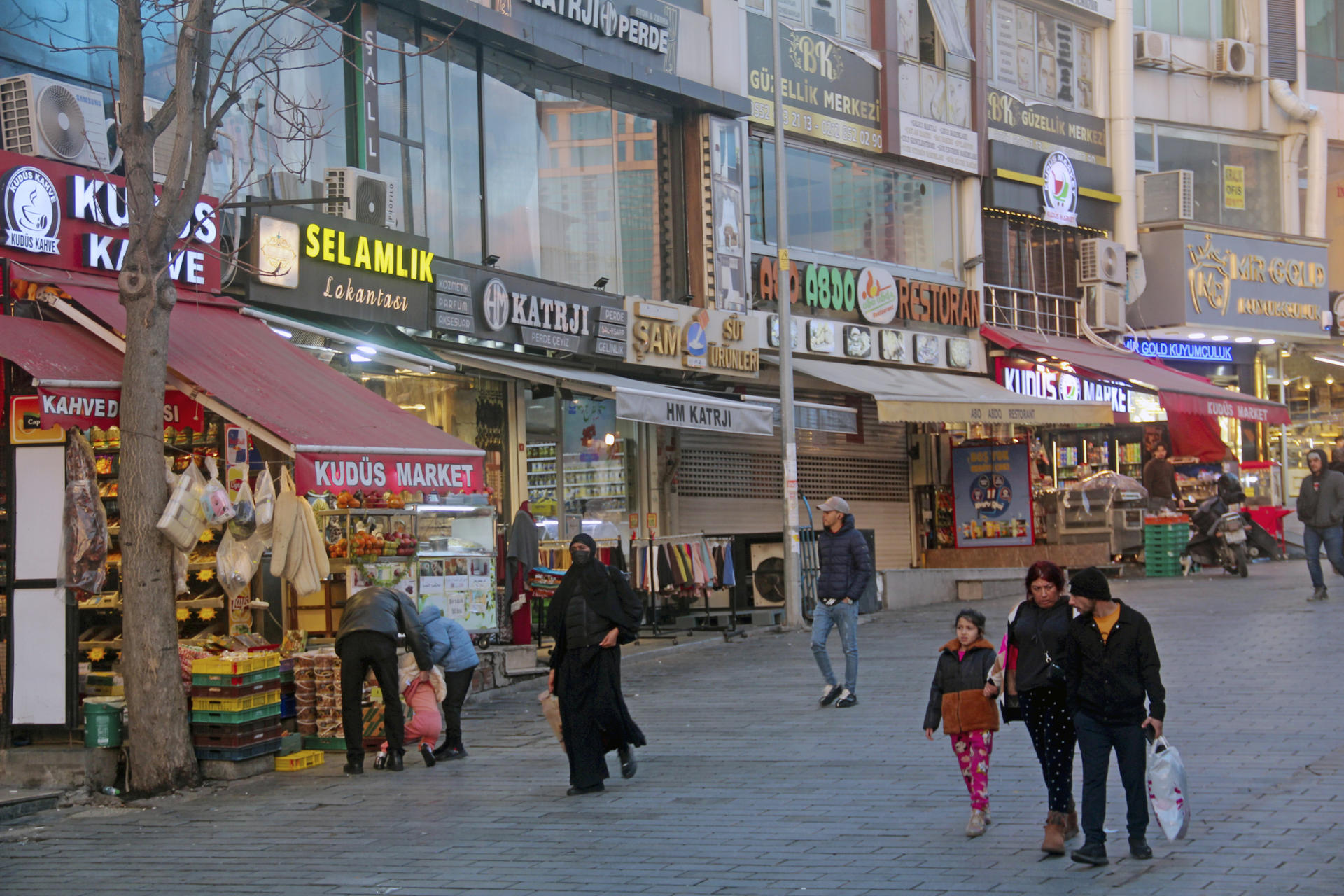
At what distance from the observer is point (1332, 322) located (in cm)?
3177

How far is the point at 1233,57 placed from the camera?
101 feet

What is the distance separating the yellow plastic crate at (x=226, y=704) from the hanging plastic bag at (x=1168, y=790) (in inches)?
249

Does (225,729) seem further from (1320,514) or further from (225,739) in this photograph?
(1320,514)

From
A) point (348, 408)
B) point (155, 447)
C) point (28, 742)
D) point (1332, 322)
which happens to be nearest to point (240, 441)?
point (348, 408)

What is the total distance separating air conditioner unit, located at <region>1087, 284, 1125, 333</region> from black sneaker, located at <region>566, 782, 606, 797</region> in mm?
21680

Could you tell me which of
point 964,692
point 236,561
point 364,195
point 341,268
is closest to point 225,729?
point 236,561

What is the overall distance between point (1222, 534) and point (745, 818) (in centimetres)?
1673

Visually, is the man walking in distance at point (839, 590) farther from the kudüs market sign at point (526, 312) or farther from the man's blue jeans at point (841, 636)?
the kudüs market sign at point (526, 312)

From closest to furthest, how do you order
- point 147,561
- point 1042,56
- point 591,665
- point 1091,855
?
point 1091,855, point 591,665, point 147,561, point 1042,56

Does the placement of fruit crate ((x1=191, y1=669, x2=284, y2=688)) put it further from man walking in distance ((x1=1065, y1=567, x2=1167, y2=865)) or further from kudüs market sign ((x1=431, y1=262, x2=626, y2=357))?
kudüs market sign ((x1=431, y1=262, x2=626, y2=357))

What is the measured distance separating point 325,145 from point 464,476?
5.49 metres

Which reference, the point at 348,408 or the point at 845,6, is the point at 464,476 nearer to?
the point at 348,408

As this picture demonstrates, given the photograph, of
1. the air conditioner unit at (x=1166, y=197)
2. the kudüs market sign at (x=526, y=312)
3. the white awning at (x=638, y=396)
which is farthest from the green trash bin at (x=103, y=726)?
the air conditioner unit at (x=1166, y=197)

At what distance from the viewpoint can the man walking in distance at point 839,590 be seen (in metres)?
12.3
